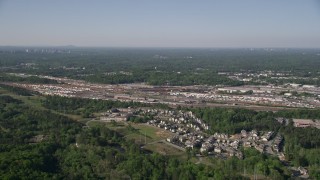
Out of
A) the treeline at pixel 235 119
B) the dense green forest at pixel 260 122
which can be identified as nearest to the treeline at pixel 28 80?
the dense green forest at pixel 260 122

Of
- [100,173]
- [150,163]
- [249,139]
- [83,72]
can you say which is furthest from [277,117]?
[83,72]

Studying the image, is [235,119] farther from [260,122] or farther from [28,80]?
[28,80]

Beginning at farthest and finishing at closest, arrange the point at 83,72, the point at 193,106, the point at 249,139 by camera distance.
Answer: the point at 83,72 → the point at 193,106 → the point at 249,139

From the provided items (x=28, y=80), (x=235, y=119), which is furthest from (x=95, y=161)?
(x=28, y=80)

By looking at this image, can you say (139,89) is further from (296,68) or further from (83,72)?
(296,68)

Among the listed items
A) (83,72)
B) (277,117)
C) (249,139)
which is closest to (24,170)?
(249,139)

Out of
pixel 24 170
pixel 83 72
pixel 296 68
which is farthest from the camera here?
pixel 296 68

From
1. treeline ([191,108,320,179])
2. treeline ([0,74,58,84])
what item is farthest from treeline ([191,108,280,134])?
treeline ([0,74,58,84])

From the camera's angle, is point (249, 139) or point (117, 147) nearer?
point (117, 147)

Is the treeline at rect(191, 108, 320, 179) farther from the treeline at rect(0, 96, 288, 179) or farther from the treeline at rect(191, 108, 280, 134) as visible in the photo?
the treeline at rect(0, 96, 288, 179)

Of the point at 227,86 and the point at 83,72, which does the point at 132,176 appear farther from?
the point at 83,72
